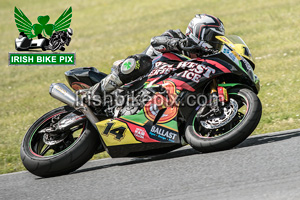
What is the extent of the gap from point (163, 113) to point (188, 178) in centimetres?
118

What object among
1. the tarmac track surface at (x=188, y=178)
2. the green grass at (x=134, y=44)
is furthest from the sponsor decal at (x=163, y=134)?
the green grass at (x=134, y=44)

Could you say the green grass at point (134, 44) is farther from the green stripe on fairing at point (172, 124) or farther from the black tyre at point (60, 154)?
the green stripe on fairing at point (172, 124)

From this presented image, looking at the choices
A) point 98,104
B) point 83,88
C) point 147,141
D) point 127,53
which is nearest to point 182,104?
point 147,141

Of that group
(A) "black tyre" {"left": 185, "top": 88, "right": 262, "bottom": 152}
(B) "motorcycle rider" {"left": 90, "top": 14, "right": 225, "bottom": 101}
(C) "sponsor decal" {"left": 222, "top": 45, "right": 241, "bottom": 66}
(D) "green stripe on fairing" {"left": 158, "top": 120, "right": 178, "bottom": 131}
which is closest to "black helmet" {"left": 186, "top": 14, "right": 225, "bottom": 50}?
(B) "motorcycle rider" {"left": 90, "top": 14, "right": 225, "bottom": 101}

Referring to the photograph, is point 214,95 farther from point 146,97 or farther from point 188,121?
point 146,97

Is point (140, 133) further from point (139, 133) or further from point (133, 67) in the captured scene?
point (133, 67)

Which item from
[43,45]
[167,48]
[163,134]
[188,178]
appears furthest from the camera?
[43,45]

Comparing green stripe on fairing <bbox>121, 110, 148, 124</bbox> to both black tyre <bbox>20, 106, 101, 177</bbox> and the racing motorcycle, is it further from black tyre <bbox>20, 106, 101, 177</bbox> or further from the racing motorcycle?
black tyre <bbox>20, 106, 101, 177</bbox>

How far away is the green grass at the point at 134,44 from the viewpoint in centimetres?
848

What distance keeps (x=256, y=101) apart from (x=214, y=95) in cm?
46

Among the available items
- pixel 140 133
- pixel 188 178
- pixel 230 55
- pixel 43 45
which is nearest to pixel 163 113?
pixel 140 133

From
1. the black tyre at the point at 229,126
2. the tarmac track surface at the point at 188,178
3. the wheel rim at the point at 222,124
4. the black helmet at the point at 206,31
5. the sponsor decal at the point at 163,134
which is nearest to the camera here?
the tarmac track surface at the point at 188,178

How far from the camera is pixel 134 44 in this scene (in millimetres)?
18266

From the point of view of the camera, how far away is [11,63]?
1819 cm
